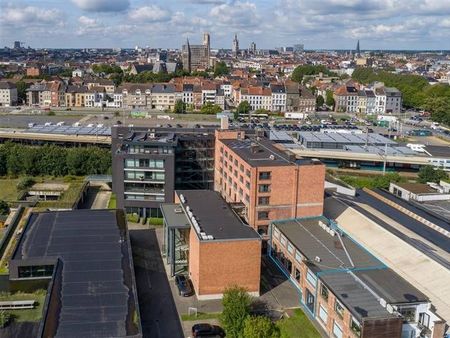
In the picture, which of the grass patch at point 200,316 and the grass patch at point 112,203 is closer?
the grass patch at point 200,316

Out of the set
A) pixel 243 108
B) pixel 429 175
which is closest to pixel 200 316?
pixel 429 175

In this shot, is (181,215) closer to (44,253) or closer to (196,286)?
(196,286)

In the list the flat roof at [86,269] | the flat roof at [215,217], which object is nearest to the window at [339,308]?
the flat roof at [215,217]

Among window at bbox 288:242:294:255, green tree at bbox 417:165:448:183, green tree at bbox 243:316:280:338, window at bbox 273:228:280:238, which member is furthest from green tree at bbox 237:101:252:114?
green tree at bbox 243:316:280:338

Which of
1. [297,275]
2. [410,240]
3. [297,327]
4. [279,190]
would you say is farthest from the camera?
[279,190]

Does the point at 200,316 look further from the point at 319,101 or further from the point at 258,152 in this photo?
the point at 319,101

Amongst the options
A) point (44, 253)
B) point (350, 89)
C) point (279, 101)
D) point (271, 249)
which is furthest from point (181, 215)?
point (350, 89)

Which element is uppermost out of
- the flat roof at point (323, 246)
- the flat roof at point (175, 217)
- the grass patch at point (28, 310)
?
the flat roof at point (175, 217)

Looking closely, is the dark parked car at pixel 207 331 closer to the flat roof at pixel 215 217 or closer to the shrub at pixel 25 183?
the flat roof at pixel 215 217
